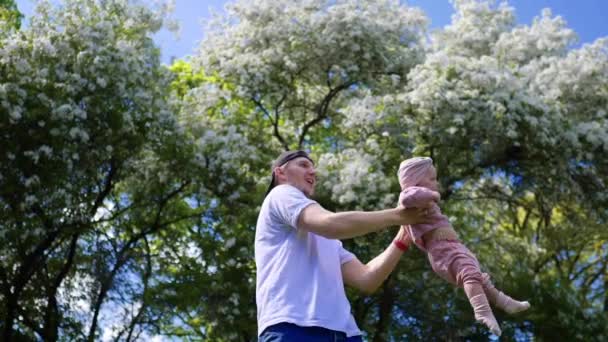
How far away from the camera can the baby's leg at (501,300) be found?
369 centimetres

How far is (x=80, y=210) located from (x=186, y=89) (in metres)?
5.57

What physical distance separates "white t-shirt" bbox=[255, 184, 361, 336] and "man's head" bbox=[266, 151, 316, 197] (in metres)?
0.16

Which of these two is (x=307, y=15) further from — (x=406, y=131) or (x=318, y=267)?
(x=318, y=267)

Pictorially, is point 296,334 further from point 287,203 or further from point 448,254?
point 448,254

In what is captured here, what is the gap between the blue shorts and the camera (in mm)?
3314

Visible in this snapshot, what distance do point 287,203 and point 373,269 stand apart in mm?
646

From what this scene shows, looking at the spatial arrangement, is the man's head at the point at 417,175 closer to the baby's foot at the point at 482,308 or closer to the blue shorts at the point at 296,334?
the baby's foot at the point at 482,308

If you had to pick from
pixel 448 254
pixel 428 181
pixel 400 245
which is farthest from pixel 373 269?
pixel 428 181

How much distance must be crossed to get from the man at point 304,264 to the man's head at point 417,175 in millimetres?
298

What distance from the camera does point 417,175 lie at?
3.73 metres

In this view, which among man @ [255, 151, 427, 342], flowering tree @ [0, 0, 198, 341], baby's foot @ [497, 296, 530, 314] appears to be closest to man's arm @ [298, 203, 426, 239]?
man @ [255, 151, 427, 342]

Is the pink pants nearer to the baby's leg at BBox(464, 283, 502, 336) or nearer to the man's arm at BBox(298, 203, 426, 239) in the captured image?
the baby's leg at BBox(464, 283, 502, 336)

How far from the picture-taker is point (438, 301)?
644 inches

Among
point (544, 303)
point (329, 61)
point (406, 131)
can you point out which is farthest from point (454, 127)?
point (544, 303)
